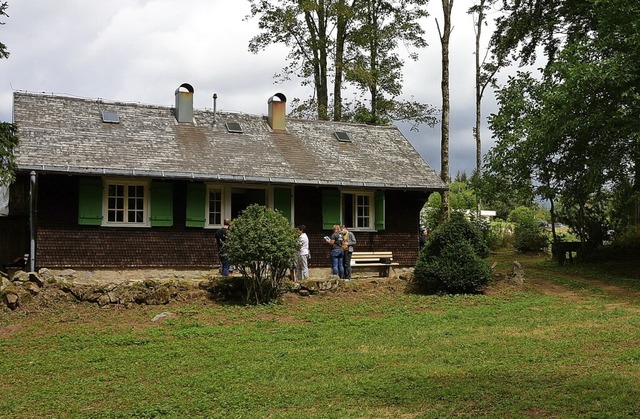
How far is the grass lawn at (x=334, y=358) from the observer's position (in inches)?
286

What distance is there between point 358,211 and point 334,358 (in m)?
11.0

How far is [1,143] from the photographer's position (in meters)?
11.7

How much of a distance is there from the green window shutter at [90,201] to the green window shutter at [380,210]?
804 centimetres

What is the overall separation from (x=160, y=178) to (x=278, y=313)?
585 cm

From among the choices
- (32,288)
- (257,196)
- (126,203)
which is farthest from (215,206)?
(32,288)

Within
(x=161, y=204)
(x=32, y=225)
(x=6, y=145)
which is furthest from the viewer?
(x=161, y=204)

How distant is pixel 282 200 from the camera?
19.1 meters

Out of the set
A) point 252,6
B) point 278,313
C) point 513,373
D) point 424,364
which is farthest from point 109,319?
point 252,6

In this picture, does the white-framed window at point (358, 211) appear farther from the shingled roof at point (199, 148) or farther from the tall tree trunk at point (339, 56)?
the tall tree trunk at point (339, 56)

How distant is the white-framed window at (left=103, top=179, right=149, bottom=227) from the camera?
17234 millimetres

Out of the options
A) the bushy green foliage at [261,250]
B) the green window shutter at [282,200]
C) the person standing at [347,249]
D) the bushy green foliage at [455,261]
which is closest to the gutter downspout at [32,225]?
the bushy green foliage at [261,250]

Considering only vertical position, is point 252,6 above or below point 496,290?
above

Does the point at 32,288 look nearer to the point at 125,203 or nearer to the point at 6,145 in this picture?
the point at 6,145

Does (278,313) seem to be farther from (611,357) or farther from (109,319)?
(611,357)
